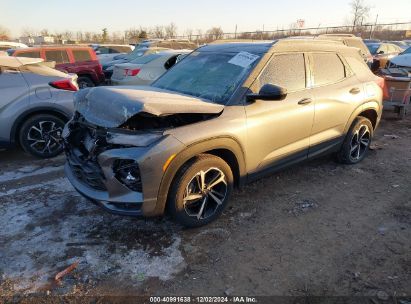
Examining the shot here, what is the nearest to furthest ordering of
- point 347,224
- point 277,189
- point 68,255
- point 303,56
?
point 68,255 → point 347,224 → point 303,56 → point 277,189

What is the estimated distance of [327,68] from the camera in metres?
4.56

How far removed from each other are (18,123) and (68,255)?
9.82ft

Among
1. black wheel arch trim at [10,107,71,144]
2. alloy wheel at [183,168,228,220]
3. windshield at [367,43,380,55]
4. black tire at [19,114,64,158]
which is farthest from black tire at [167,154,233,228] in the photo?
windshield at [367,43,380,55]

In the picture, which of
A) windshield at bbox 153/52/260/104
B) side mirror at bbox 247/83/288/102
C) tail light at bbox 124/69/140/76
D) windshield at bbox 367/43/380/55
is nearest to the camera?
side mirror at bbox 247/83/288/102

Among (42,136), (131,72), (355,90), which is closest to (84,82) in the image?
(131,72)

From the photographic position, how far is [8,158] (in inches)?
227

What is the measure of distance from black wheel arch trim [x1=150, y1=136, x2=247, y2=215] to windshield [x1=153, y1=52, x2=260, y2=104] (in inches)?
17.9

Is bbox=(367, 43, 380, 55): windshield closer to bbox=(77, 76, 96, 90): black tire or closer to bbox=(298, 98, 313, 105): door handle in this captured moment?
bbox=(77, 76, 96, 90): black tire

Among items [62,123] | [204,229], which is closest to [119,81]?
[62,123]

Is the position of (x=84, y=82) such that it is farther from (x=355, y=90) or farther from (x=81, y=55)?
(x=355, y=90)

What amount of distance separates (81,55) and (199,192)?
32.8 ft

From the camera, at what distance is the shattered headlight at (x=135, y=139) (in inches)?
117

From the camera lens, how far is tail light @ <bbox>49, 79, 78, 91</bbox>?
5.62 metres

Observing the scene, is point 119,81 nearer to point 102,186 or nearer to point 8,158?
point 8,158
